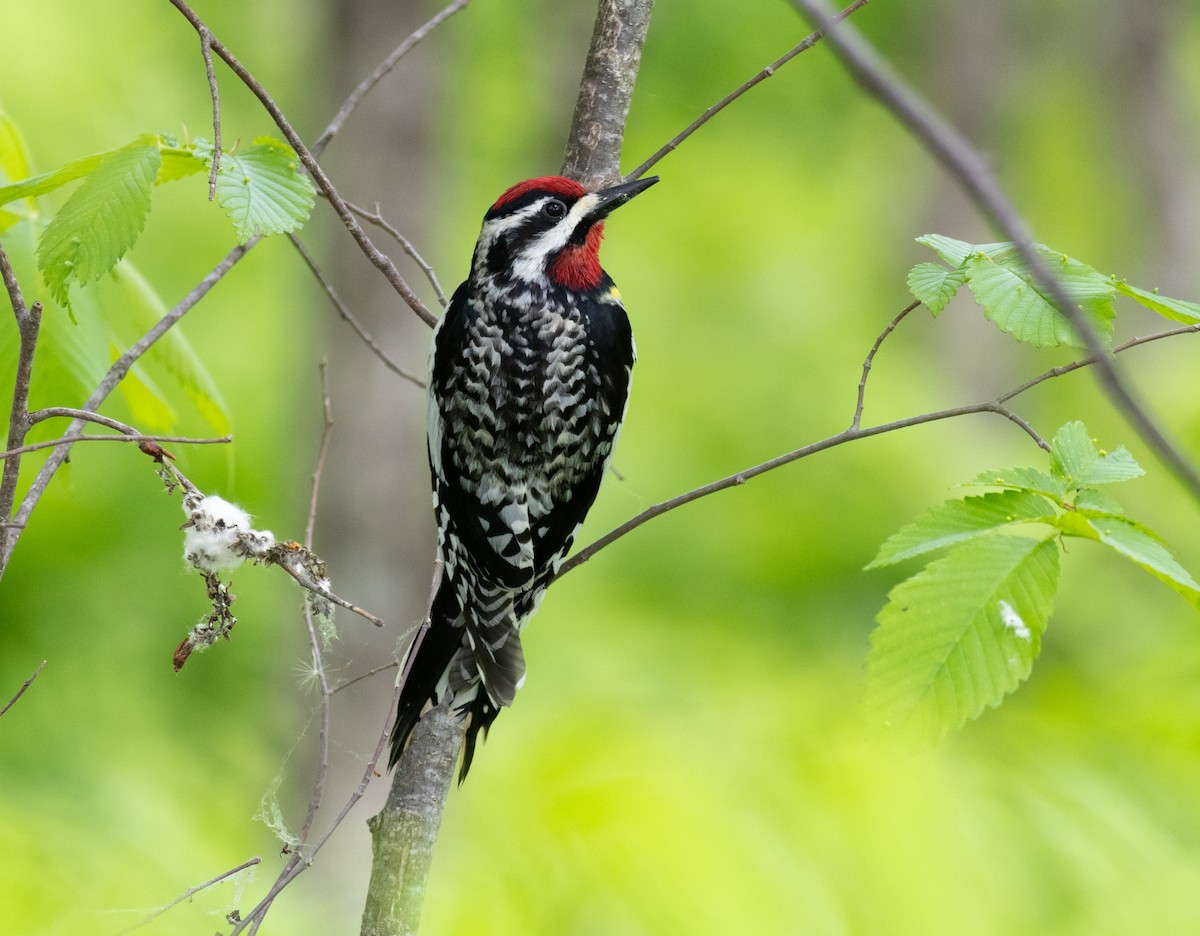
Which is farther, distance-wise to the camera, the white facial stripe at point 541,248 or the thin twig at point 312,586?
the white facial stripe at point 541,248

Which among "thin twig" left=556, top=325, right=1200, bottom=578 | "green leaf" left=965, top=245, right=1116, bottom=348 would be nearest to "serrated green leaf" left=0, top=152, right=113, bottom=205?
"thin twig" left=556, top=325, right=1200, bottom=578

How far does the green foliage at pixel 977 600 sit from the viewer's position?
4.31 ft

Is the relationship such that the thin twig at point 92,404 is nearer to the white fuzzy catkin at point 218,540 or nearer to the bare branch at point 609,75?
the white fuzzy catkin at point 218,540

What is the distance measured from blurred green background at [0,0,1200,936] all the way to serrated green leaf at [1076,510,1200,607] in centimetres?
33

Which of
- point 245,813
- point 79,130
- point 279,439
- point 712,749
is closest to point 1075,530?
point 712,749

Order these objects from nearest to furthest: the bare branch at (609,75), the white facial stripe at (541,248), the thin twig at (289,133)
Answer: the thin twig at (289,133), the bare branch at (609,75), the white facial stripe at (541,248)

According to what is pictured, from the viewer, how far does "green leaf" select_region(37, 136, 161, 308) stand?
1462 mm

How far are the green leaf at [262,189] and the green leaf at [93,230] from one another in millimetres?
110

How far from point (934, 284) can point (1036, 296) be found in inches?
4.9

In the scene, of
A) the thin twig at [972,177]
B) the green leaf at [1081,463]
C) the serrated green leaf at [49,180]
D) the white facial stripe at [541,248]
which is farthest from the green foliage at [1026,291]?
the serrated green leaf at [49,180]

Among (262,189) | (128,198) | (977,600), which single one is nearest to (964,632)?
(977,600)

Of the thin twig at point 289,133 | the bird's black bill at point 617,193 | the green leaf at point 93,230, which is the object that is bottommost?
the green leaf at point 93,230

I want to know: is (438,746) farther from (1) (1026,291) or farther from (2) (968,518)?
(1) (1026,291)

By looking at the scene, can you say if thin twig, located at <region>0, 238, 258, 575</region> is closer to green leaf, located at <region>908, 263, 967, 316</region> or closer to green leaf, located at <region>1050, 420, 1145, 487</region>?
green leaf, located at <region>908, 263, 967, 316</region>
